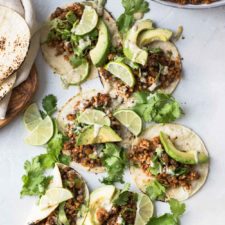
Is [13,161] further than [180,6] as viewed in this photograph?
Yes

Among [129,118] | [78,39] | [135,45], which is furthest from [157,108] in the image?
[78,39]

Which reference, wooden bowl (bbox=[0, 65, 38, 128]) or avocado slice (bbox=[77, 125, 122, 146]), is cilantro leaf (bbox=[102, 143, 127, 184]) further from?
wooden bowl (bbox=[0, 65, 38, 128])

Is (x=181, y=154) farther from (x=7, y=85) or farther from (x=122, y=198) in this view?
(x=7, y=85)

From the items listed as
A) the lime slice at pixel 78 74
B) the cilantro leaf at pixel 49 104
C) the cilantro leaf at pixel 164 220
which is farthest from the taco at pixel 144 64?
the cilantro leaf at pixel 164 220

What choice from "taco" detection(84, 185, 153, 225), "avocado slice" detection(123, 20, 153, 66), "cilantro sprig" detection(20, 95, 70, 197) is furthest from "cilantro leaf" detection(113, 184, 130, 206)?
"avocado slice" detection(123, 20, 153, 66)

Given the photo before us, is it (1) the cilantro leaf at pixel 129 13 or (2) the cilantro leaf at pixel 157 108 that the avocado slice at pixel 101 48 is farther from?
(2) the cilantro leaf at pixel 157 108

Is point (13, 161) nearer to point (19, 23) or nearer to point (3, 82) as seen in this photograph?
Result: point (3, 82)

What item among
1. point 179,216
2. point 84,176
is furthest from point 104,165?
point 179,216
